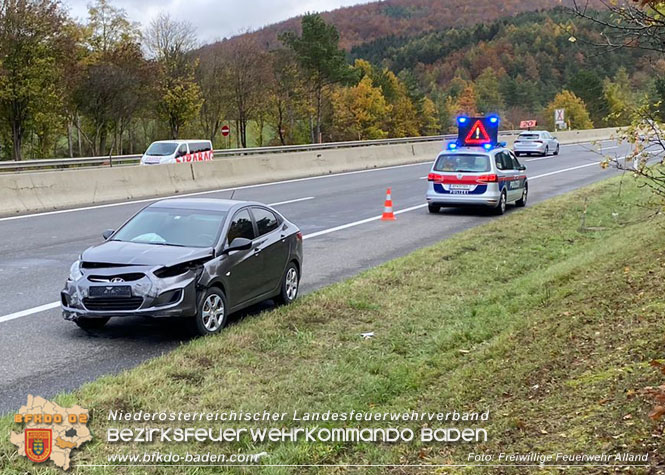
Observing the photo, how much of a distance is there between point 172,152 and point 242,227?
27.1 m

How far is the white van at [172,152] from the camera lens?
112 ft

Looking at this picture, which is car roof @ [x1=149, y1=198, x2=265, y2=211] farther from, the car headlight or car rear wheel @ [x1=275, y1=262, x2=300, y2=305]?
the car headlight

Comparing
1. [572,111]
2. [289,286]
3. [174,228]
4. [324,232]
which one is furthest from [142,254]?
[572,111]

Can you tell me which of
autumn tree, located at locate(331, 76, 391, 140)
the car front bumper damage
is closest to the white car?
the car front bumper damage

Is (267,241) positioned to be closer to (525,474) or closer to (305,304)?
(305,304)

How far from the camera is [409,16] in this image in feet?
548

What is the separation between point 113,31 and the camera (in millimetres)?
71875

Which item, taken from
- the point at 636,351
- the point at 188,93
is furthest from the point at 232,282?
the point at 188,93

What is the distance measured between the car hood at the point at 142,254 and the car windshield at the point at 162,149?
2741cm

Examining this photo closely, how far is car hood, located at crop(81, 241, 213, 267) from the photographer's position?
7.65 metres

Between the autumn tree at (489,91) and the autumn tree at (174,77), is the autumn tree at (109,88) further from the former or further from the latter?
the autumn tree at (489,91)

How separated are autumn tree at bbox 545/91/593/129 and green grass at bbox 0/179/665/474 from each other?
109 metres

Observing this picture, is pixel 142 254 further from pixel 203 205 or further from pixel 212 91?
pixel 212 91

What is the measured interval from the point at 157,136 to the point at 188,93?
836 cm
